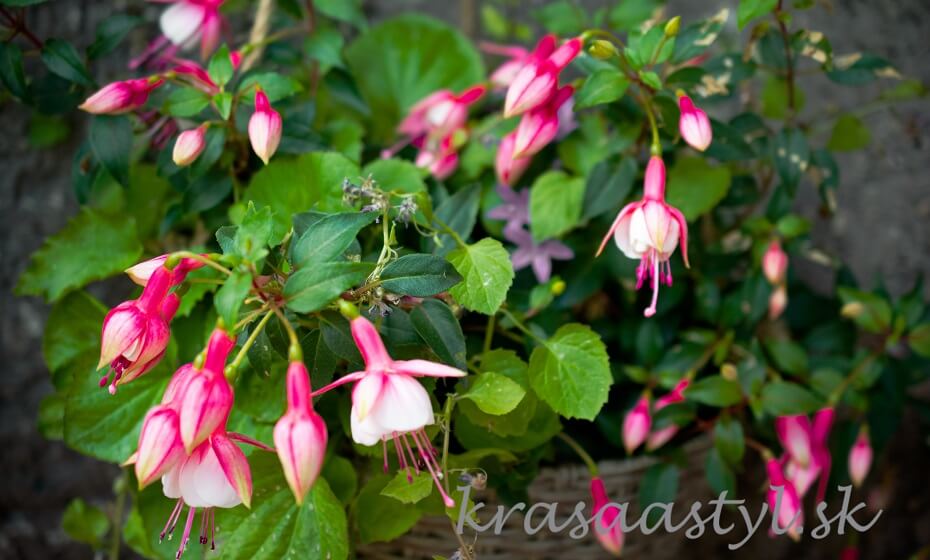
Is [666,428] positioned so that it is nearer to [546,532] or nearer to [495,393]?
[546,532]

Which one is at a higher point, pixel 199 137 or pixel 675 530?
pixel 199 137

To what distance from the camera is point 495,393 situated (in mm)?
544

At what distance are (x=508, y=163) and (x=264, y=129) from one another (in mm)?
231

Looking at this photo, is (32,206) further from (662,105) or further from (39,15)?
(662,105)

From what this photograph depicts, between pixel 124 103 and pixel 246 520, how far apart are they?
345 millimetres

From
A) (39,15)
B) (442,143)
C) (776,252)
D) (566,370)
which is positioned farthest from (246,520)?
(39,15)

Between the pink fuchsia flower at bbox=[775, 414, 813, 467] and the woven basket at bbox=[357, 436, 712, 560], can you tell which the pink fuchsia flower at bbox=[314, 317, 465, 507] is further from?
the pink fuchsia flower at bbox=[775, 414, 813, 467]

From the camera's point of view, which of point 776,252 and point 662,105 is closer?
point 662,105

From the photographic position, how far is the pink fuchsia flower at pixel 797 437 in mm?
734

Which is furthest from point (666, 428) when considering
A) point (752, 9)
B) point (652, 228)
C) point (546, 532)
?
point (752, 9)

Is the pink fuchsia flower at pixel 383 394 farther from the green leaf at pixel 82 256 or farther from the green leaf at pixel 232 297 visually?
the green leaf at pixel 82 256

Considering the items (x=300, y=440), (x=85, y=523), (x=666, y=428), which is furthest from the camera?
(x=85, y=523)

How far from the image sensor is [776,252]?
769mm

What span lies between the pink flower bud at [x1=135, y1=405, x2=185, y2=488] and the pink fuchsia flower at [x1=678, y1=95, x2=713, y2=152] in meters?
0.41
